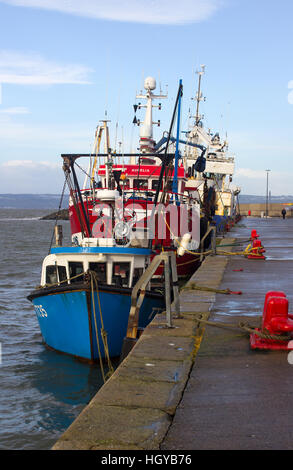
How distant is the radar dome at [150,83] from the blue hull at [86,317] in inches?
658

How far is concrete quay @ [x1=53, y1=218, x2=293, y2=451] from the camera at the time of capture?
4336 mm

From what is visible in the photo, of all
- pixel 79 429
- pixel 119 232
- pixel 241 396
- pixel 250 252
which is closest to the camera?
pixel 79 429

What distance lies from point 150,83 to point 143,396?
2319cm

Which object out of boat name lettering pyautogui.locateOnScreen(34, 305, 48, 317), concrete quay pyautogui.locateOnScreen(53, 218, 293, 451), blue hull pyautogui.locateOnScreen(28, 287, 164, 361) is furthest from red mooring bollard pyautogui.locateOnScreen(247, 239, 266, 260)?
concrete quay pyautogui.locateOnScreen(53, 218, 293, 451)

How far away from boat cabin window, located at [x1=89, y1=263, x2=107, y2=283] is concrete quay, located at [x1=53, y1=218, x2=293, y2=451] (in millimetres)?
3830

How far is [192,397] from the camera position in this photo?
5332 mm

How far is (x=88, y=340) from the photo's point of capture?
38.6 ft

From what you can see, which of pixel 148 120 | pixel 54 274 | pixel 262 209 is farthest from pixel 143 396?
pixel 262 209

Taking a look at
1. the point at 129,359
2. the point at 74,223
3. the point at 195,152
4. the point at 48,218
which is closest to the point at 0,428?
the point at 129,359

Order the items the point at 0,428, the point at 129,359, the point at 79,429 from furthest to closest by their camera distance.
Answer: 1. the point at 0,428
2. the point at 129,359
3. the point at 79,429

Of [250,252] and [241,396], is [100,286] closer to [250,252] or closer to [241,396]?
[241,396]

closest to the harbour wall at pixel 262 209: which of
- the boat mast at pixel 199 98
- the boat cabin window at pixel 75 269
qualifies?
the boat mast at pixel 199 98

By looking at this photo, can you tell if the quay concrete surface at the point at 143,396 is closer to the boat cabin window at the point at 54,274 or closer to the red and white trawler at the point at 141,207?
the boat cabin window at the point at 54,274

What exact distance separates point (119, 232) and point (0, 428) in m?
6.27
